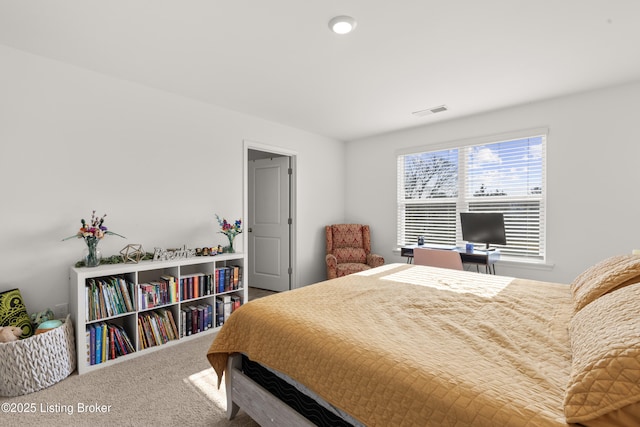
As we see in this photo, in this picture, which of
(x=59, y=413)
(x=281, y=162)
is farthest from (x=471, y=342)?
(x=281, y=162)

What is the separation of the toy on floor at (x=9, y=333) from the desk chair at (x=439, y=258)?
3.63 metres

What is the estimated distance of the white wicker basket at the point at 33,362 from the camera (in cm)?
204

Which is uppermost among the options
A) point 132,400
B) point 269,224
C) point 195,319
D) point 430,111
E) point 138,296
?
point 430,111

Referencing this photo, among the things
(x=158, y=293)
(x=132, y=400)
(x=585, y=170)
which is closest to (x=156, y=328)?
(x=158, y=293)

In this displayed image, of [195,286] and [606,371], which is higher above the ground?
[606,371]

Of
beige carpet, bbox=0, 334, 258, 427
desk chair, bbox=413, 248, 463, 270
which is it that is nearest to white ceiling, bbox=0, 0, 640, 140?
desk chair, bbox=413, 248, 463, 270

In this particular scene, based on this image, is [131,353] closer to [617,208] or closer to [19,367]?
[19,367]

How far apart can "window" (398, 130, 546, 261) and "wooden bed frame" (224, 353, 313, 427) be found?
3.53 metres

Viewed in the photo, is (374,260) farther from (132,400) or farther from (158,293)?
(132,400)

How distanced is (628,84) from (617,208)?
4.03 feet

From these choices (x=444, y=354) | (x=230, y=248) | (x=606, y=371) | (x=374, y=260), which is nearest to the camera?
(x=606, y=371)

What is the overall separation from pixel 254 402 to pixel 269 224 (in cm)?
348

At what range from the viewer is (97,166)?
2799 millimetres

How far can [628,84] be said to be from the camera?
3076mm
